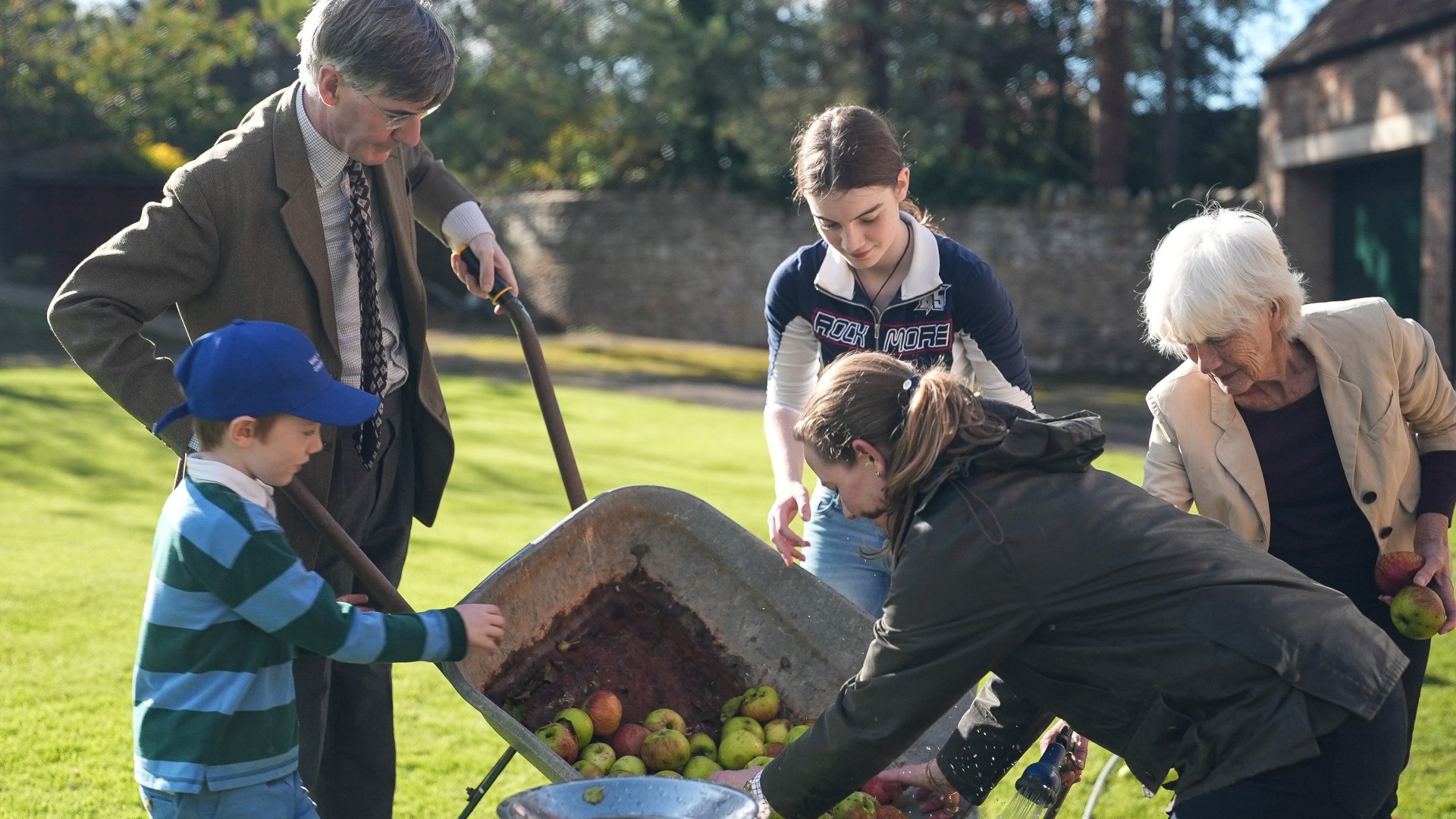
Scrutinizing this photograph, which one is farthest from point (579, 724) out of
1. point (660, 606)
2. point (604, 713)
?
point (660, 606)

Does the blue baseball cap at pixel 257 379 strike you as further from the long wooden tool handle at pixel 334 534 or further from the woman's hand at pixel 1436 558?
the woman's hand at pixel 1436 558

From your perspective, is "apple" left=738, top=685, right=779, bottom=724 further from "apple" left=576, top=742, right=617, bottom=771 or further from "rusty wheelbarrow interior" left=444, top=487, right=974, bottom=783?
"apple" left=576, top=742, right=617, bottom=771

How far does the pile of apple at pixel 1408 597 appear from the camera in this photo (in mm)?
2680

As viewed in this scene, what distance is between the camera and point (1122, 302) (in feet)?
56.5

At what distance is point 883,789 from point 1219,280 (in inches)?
45.4

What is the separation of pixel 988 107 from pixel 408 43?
17818 mm

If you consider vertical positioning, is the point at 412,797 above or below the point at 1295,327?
below

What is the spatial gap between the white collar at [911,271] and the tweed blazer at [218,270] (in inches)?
37.8

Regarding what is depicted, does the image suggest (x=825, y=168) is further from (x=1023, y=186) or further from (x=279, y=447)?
(x=1023, y=186)

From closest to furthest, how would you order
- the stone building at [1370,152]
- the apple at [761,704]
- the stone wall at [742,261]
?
the apple at [761,704] < the stone building at [1370,152] < the stone wall at [742,261]

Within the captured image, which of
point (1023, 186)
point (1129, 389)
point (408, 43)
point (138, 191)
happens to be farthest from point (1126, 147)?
point (408, 43)

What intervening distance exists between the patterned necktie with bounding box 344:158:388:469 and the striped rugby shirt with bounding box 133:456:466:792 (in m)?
0.60

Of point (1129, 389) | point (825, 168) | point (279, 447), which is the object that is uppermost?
Answer: point (825, 168)

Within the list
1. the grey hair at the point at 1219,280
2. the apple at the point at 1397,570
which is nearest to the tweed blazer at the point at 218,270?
the grey hair at the point at 1219,280
